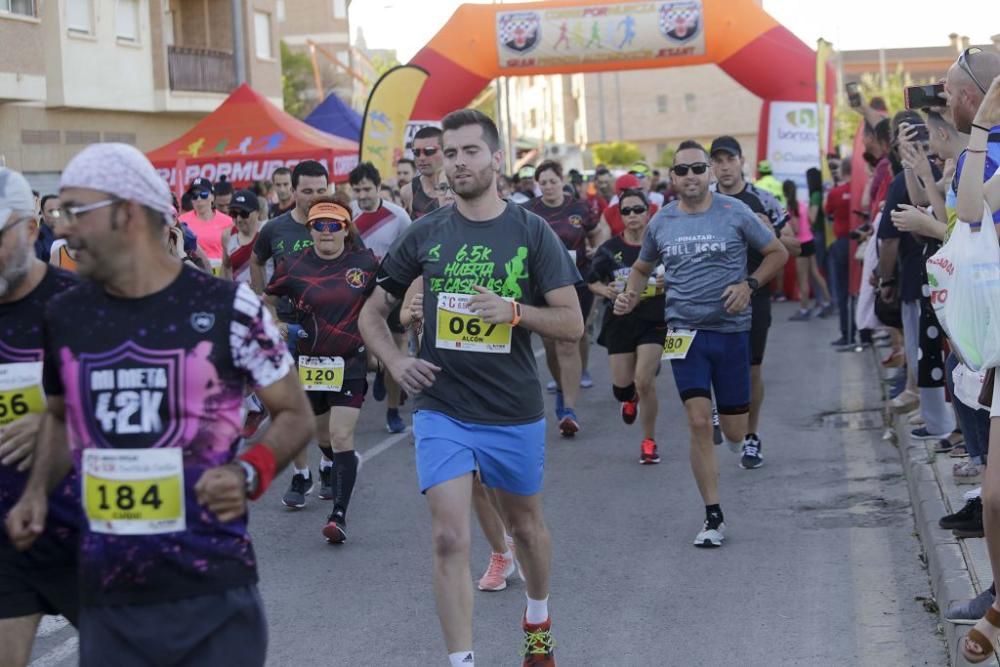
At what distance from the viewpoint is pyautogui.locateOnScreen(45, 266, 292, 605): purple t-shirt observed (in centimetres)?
343

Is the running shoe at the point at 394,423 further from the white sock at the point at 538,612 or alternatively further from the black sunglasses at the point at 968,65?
the black sunglasses at the point at 968,65

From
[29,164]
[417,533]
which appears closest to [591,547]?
[417,533]

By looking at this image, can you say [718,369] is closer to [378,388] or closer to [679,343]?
[679,343]

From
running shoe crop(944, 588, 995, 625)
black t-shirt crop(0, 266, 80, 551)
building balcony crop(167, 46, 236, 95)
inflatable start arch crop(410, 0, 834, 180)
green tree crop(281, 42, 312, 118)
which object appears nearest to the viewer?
black t-shirt crop(0, 266, 80, 551)

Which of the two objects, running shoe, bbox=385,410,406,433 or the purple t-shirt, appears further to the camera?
running shoe, bbox=385,410,406,433

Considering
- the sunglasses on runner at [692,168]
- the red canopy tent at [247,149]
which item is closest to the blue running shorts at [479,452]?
the sunglasses on runner at [692,168]

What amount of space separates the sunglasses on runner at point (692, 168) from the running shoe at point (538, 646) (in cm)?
323

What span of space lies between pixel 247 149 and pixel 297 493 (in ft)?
41.6

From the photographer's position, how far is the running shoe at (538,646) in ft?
18.9

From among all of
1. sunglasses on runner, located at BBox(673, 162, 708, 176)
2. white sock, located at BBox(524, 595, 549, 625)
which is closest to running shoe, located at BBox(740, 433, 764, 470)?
sunglasses on runner, located at BBox(673, 162, 708, 176)

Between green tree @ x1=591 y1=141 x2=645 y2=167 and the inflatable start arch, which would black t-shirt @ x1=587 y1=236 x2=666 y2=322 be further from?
green tree @ x1=591 y1=141 x2=645 y2=167

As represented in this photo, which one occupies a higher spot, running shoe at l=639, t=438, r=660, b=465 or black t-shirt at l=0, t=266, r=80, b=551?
black t-shirt at l=0, t=266, r=80, b=551

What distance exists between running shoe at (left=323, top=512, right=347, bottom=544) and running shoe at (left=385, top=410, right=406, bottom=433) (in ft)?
13.0

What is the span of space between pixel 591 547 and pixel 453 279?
288 cm
